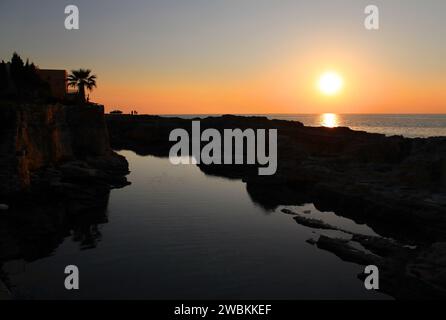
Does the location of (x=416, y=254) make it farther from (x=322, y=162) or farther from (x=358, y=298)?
(x=322, y=162)

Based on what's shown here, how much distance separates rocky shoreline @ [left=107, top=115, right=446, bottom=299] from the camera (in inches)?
872

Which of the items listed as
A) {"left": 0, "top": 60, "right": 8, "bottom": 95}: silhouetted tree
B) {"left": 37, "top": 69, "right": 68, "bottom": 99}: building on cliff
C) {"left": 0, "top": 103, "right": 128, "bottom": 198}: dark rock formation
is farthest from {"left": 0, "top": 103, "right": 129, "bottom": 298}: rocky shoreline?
{"left": 37, "top": 69, "right": 68, "bottom": 99}: building on cliff

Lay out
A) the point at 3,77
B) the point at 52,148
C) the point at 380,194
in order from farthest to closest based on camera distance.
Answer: the point at 3,77, the point at 52,148, the point at 380,194

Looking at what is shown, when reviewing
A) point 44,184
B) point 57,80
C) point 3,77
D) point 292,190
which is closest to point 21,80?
point 3,77

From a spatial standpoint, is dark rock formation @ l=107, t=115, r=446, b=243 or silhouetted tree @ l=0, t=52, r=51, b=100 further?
silhouetted tree @ l=0, t=52, r=51, b=100

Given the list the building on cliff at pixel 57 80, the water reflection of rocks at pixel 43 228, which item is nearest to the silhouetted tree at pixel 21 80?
the building on cliff at pixel 57 80

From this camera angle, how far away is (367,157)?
54312 millimetres

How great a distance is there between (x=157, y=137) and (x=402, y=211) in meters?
94.8

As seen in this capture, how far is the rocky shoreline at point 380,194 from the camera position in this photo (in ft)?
72.6

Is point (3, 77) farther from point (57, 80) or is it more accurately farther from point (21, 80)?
point (57, 80)

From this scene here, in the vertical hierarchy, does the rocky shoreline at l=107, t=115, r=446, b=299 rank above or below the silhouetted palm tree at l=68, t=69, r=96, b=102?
below

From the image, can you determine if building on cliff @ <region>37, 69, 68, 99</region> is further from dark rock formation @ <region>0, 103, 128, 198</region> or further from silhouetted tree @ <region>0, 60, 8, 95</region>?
silhouetted tree @ <region>0, 60, 8, 95</region>

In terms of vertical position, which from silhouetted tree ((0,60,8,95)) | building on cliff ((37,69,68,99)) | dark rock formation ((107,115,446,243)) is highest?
building on cliff ((37,69,68,99))

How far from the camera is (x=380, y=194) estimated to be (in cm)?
3744
